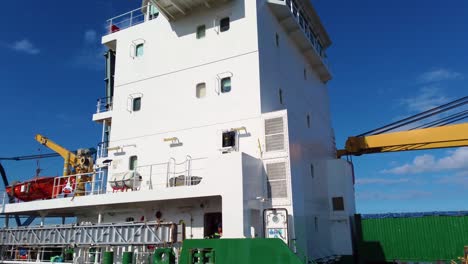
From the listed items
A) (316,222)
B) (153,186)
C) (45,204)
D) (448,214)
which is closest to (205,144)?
(153,186)

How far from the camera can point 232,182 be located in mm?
11164

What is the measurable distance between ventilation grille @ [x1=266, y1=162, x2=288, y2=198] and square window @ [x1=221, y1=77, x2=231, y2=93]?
373cm

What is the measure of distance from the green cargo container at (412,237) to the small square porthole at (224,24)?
34.7ft

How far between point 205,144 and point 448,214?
1091 centimetres

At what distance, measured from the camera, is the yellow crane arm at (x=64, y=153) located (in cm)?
1958

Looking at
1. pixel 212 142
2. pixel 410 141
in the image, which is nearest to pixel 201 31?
pixel 212 142

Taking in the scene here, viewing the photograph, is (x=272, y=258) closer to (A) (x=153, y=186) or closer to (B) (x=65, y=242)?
(A) (x=153, y=186)

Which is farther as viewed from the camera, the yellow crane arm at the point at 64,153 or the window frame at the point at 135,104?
the yellow crane arm at the point at 64,153

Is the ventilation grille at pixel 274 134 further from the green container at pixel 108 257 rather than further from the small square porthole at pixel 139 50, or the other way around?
the small square porthole at pixel 139 50

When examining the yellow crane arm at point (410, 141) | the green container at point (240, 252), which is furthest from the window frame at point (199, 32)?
the yellow crane arm at point (410, 141)

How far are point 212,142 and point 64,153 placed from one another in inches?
454

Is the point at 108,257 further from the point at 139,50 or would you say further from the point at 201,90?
the point at 139,50

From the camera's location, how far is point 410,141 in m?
19.2

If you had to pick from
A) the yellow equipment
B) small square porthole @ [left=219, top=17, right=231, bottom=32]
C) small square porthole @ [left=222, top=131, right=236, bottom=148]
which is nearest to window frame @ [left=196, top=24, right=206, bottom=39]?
small square porthole @ [left=219, top=17, right=231, bottom=32]
